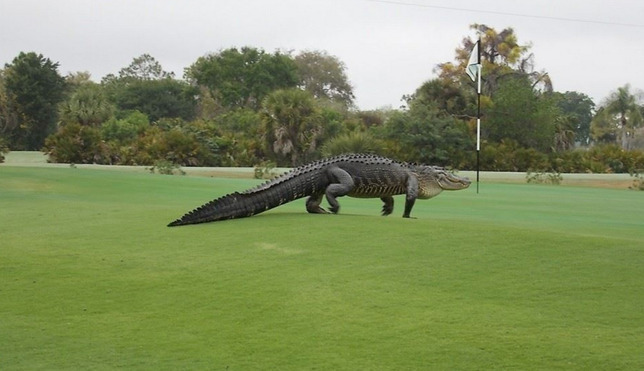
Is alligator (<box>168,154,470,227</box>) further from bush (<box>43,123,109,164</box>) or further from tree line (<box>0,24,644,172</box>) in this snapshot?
bush (<box>43,123,109,164</box>)

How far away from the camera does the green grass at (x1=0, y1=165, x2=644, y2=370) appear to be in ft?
21.2

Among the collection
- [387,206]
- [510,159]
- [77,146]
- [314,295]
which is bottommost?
[314,295]

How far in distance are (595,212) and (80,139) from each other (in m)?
31.4

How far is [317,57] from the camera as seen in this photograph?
352 ft

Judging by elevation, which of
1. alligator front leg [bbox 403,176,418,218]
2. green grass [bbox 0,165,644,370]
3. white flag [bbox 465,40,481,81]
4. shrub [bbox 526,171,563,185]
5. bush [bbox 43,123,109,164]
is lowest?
green grass [bbox 0,165,644,370]

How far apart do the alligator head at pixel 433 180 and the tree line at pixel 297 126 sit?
26.6m

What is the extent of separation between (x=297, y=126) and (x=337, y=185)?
35.0m

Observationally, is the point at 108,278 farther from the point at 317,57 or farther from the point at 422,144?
the point at 317,57

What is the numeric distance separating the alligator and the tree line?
2697cm

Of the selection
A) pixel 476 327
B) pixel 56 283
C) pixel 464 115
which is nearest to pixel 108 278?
pixel 56 283

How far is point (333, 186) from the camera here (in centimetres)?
1255

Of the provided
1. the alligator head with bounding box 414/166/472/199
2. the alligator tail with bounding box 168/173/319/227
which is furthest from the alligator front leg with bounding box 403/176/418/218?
the alligator tail with bounding box 168/173/319/227

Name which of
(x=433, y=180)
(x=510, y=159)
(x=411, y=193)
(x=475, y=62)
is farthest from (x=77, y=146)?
(x=411, y=193)

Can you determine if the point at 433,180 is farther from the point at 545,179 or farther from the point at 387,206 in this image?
the point at 545,179
